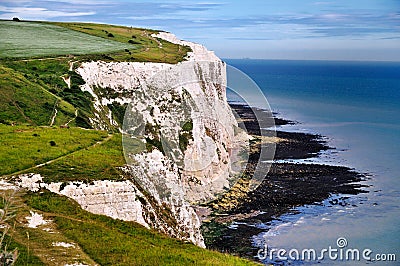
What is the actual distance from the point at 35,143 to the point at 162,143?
2396 cm

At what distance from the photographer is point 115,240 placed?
25156 millimetres

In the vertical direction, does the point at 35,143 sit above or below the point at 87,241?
above

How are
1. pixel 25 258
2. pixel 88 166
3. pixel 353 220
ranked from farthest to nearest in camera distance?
pixel 353 220 < pixel 88 166 < pixel 25 258

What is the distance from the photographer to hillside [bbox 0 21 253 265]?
2350 centimetres

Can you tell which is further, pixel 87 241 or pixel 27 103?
pixel 27 103

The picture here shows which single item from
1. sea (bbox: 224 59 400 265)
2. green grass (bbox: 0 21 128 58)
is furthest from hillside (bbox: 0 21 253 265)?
sea (bbox: 224 59 400 265)

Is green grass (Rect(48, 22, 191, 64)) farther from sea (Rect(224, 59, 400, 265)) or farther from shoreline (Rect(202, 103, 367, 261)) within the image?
sea (Rect(224, 59, 400, 265))

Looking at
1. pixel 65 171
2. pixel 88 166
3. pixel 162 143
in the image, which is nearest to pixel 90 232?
pixel 65 171

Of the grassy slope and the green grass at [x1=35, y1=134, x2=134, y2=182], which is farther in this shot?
the green grass at [x1=35, y1=134, x2=134, y2=182]

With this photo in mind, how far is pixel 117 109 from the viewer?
62750 mm

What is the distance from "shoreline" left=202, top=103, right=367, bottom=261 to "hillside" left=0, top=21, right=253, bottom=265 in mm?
13820

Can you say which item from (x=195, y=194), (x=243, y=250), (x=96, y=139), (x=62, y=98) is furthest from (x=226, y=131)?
(x=96, y=139)

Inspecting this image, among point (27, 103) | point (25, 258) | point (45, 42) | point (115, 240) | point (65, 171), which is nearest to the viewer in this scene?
point (25, 258)

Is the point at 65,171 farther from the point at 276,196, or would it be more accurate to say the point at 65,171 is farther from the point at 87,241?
the point at 276,196
